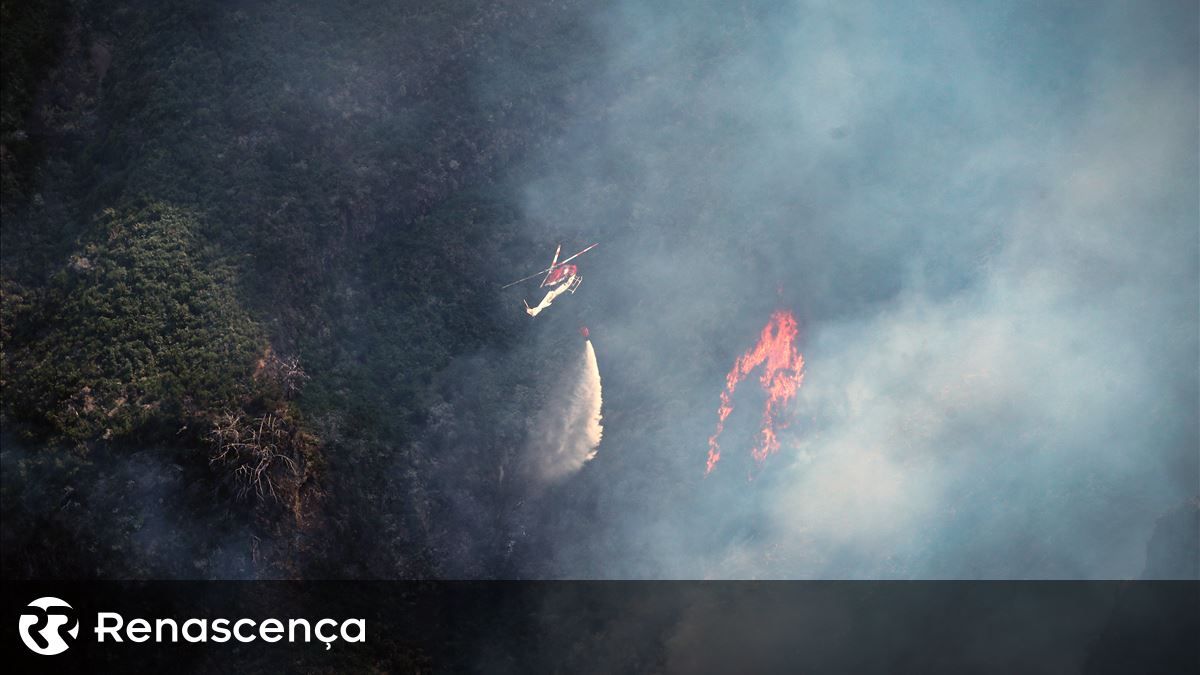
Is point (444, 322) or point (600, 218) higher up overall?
point (600, 218)

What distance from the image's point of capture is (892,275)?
48.2 meters

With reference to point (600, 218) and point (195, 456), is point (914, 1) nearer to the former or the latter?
point (600, 218)

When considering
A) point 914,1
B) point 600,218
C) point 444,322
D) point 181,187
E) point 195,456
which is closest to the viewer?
point 195,456

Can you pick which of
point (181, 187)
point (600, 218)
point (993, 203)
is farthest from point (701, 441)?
point (181, 187)

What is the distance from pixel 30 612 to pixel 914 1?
45.7 metres

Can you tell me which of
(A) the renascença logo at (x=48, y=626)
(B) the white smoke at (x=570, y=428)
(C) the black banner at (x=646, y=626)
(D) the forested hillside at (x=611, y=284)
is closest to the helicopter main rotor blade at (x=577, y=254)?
(D) the forested hillside at (x=611, y=284)

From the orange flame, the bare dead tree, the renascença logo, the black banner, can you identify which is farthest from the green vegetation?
the orange flame

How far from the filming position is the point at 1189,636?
140 feet

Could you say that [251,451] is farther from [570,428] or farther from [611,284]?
[611,284]

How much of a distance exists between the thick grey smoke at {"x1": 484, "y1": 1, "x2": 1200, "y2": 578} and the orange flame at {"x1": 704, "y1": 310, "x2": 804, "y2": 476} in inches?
19.7

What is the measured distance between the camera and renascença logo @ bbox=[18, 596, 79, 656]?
109 ft

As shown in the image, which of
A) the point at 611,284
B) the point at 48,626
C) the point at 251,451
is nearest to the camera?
the point at 48,626

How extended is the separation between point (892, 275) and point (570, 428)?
55.1 feet

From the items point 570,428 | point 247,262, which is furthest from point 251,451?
point 570,428
